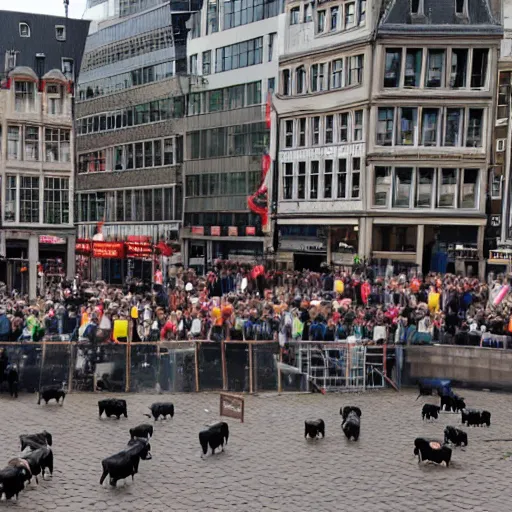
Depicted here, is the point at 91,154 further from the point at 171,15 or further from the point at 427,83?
the point at 427,83

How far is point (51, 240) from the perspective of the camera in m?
64.9

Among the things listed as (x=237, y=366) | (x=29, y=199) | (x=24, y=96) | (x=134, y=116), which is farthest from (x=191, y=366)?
(x=134, y=116)

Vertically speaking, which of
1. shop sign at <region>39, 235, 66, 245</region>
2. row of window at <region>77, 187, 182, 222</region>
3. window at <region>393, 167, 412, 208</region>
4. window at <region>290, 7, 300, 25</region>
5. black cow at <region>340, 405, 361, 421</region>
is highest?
window at <region>290, 7, 300, 25</region>

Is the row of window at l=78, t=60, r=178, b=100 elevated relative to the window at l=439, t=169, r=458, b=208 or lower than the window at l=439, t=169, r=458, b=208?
elevated

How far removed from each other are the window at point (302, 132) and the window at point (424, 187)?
23.3ft

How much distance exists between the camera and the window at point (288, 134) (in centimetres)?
5581

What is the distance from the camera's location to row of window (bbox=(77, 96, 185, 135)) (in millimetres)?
65562

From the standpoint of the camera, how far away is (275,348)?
32094 millimetres

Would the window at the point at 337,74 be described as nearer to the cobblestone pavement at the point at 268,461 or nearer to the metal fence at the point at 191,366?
the metal fence at the point at 191,366

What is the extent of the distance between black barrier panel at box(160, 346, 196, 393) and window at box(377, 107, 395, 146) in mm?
23326

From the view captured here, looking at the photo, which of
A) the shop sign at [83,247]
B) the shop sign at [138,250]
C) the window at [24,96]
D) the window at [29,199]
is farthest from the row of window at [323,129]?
the window at [24,96]

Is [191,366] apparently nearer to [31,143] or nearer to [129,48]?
[31,143]

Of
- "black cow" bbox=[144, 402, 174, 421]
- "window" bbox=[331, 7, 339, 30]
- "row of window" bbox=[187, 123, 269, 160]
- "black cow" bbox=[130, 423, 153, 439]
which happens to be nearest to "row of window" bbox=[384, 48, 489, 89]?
"window" bbox=[331, 7, 339, 30]

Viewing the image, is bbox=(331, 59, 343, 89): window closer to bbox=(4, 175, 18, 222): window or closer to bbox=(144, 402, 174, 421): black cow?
bbox=(4, 175, 18, 222): window
